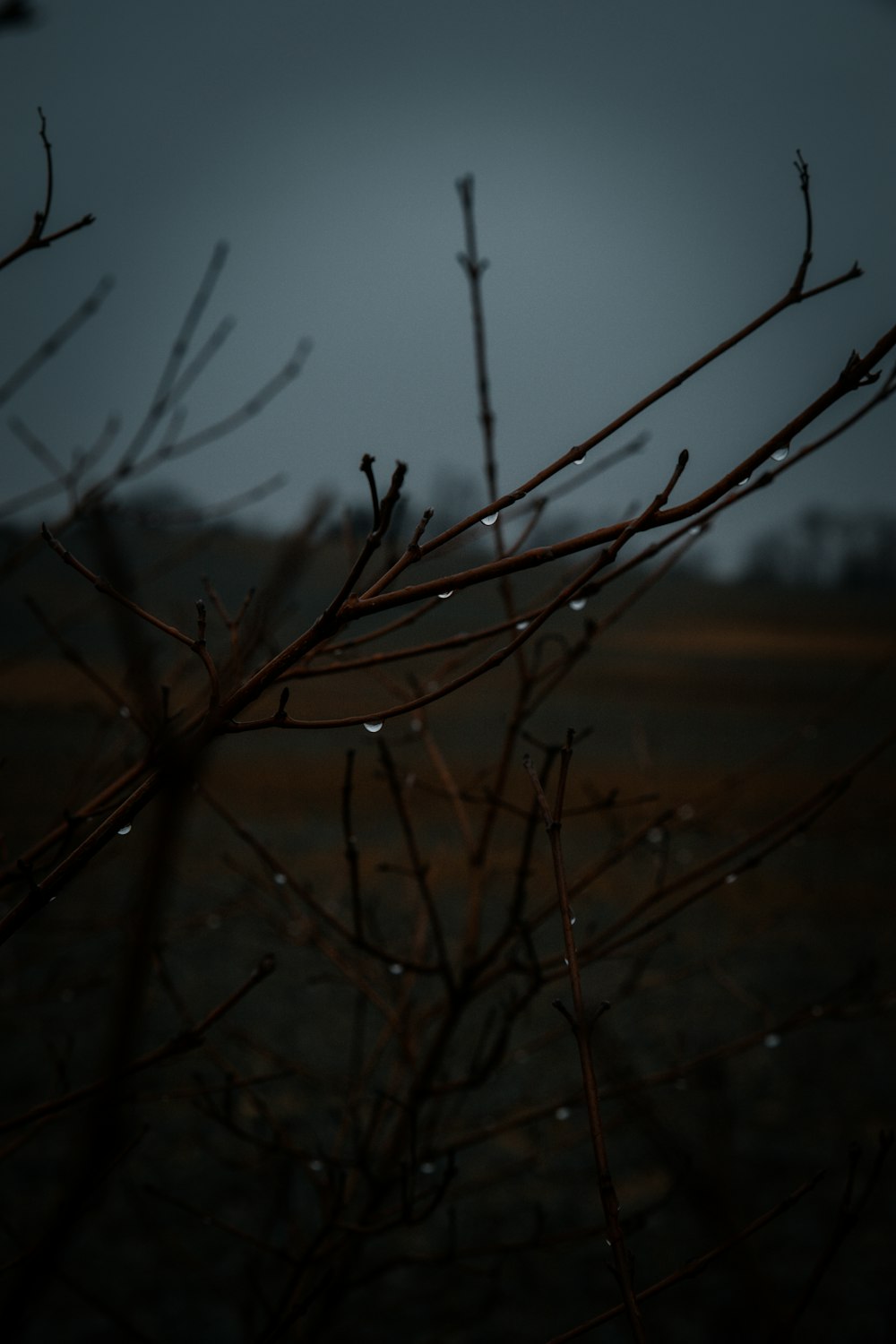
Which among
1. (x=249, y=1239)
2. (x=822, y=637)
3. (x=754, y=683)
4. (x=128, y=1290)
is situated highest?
(x=822, y=637)

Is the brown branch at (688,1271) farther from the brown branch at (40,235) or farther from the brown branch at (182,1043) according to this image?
the brown branch at (40,235)

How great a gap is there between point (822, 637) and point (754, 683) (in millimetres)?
1842

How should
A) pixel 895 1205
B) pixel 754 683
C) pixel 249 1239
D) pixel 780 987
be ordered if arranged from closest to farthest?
pixel 249 1239 < pixel 895 1205 < pixel 780 987 < pixel 754 683

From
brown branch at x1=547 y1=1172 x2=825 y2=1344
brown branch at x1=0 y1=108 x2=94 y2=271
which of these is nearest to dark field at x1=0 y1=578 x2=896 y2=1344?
brown branch at x1=547 y1=1172 x2=825 y2=1344

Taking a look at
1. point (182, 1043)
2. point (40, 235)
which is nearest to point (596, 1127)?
point (182, 1043)

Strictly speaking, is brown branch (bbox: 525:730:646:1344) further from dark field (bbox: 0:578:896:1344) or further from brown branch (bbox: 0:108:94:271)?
brown branch (bbox: 0:108:94:271)

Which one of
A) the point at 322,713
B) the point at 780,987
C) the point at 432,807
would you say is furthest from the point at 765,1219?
the point at 322,713

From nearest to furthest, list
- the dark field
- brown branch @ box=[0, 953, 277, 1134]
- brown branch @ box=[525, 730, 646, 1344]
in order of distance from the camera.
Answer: brown branch @ box=[525, 730, 646, 1344] → brown branch @ box=[0, 953, 277, 1134] → the dark field

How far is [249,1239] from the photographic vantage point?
0.82m

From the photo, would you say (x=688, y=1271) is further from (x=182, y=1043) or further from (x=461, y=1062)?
(x=461, y=1062)

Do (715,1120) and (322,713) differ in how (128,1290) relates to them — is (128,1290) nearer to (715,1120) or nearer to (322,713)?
(715,1120)

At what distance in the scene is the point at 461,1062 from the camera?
12.3 ft

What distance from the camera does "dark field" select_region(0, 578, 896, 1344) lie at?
2.97 ft

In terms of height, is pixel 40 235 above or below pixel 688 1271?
above
